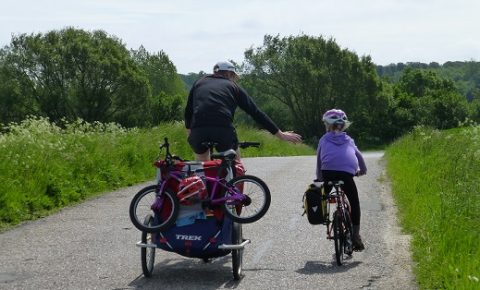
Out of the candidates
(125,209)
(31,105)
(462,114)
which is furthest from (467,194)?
(462,114)

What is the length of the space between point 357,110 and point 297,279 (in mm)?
69834

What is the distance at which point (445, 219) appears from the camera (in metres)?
7.84

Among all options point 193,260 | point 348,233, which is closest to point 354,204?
point 348,233

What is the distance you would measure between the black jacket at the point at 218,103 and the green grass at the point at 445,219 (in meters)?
2.12

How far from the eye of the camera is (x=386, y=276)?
696cm

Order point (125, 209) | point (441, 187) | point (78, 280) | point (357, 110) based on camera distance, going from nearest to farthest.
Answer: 1. point (78, 280)
2. point (441, 187)
3. point (125, 209)
4. point (357, 110)

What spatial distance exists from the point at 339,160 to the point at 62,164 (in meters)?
7.47

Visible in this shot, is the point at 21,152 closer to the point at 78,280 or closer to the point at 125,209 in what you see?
the point at 125,209

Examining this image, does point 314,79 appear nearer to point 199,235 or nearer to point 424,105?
point 424,105

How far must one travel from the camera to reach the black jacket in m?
7.33

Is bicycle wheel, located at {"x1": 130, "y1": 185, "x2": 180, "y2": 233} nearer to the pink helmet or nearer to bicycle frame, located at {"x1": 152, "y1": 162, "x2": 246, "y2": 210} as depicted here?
bicycle frame, located at {"x1": 152, "y1": 162, "x2": 246, "y2": 210}

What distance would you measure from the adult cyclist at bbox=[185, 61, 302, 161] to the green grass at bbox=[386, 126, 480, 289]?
1.87 meters

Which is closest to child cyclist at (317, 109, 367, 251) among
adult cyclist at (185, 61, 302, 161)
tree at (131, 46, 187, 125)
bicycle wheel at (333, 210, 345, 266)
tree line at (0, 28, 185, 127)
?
bicycle wheel at (333, 210, 345, 266)

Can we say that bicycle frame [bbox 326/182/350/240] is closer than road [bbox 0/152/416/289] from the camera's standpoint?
No
